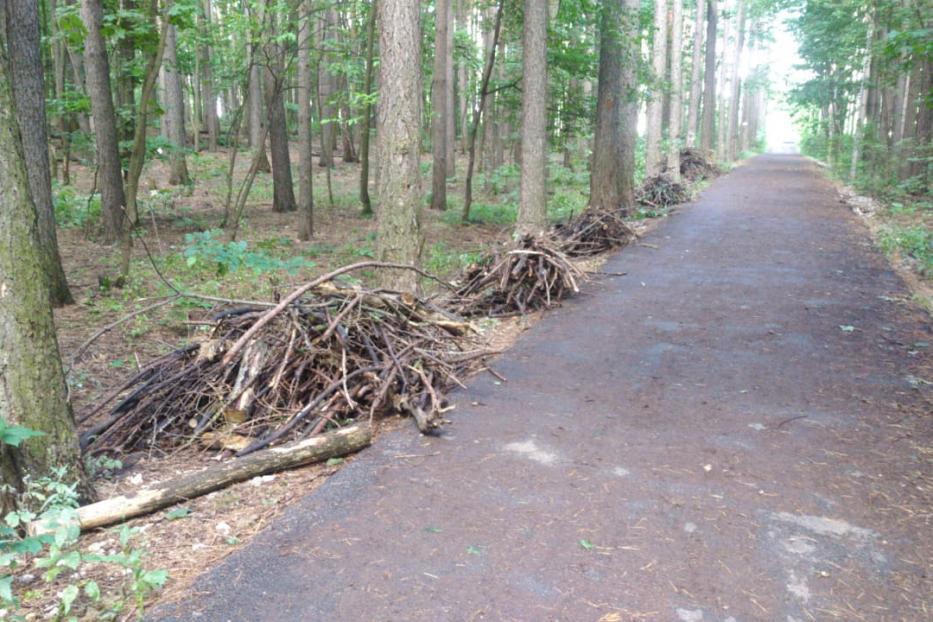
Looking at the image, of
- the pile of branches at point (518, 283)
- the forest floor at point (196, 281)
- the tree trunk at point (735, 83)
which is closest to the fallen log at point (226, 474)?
the forest floor at point (196, 281)

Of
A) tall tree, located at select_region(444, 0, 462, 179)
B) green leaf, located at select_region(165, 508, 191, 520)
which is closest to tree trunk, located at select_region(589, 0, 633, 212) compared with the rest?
tall tree, located at select_region(444, 0, 462, 179)

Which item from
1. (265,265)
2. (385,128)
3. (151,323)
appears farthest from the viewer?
(151,323)

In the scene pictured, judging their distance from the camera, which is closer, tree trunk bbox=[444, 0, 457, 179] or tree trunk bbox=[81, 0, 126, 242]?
tree trunk bbox=[81, 0, 126, 242]

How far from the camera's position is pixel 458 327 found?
271 inches

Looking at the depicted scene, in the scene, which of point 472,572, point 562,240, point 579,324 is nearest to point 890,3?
point 562,240

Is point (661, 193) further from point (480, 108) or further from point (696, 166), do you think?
point (696, 166)

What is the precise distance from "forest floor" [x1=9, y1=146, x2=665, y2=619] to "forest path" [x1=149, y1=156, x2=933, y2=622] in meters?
0.34

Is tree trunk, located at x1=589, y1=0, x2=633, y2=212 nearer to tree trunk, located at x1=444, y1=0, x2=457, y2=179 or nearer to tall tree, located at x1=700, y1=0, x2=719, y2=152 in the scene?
tree trunk, located at x1=444, y1=0, x2=457, y2=179

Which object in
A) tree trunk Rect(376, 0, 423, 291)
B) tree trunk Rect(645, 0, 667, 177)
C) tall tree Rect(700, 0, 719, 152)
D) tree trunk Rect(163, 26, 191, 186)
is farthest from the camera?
tall tree Rect(700, 0, 719, 152)

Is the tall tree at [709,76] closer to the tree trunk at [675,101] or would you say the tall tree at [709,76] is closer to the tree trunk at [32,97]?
the tree trunk at [675,101]

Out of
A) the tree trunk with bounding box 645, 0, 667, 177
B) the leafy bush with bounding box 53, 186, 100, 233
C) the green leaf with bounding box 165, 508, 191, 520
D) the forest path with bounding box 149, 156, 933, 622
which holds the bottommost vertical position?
the green leaf with bounding box 165, 508, 191, 520

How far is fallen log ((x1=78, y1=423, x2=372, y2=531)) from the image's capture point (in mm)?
3842

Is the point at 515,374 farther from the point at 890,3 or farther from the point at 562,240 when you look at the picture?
the point at 890,3

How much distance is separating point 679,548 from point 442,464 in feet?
5.41
